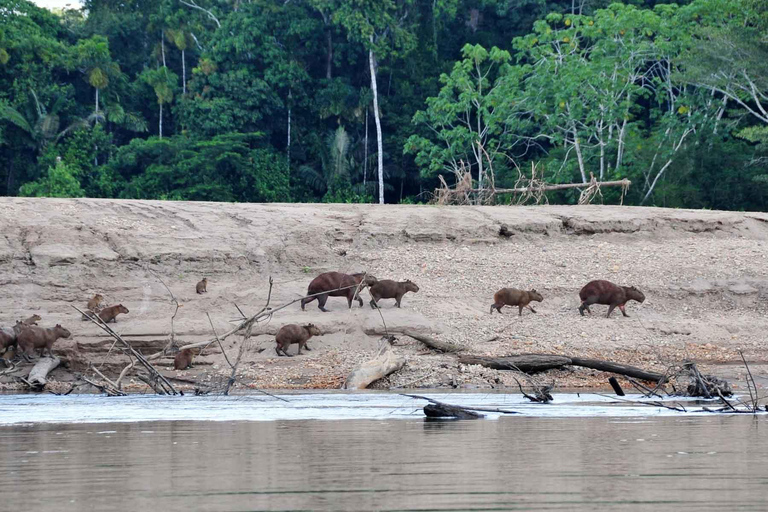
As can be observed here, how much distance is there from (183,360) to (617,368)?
586 centimetres

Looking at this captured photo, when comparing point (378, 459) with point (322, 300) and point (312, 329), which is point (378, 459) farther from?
point (322, 300)

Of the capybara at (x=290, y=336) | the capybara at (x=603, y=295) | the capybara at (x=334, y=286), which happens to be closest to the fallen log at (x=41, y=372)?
the capybara at (x=290, y=336)

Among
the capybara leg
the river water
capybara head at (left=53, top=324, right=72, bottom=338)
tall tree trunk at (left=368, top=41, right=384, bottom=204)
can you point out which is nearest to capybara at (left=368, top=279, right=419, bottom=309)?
the capybara leg

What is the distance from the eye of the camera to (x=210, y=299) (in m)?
17.3

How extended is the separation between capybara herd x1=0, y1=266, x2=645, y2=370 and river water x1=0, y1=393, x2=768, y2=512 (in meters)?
4.11

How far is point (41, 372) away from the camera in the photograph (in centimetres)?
1402

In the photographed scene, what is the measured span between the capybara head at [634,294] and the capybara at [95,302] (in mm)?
8507

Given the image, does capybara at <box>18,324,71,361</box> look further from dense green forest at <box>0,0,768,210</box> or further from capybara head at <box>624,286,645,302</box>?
dense green forest at <box>0,0,768,210</box>

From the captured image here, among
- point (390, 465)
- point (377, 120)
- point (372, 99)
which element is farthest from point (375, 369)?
point (372, 99)

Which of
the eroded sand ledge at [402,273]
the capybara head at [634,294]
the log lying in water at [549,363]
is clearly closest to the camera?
the log lying in water at [549,363]

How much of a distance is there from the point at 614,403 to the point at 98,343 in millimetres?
7881

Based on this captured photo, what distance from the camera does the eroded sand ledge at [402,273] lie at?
1546 cm

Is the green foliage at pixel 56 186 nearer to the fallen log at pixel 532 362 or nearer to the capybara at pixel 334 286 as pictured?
the capybara at pixel 334 286

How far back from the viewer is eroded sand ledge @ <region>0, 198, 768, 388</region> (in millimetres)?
15461
